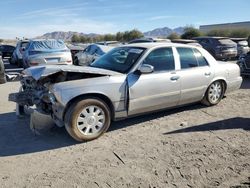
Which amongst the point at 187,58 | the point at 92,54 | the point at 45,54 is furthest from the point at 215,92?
the point at 92,54

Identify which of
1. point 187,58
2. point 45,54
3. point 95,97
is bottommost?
point 95,97

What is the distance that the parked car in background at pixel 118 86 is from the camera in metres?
4.86

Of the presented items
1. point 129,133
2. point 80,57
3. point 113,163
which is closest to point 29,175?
point 113,163

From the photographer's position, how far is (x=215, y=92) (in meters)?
7.11

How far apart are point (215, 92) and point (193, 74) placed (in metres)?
1.07

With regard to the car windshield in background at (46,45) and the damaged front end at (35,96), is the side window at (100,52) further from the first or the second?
the damaged front end at (35,96)

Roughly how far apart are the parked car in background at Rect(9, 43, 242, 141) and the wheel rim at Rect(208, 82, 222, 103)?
41 mm

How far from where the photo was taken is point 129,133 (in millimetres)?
5398

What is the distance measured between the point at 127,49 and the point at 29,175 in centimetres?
329

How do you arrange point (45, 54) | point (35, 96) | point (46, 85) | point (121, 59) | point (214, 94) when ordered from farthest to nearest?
point (45, 54) < point (214, 94) < point (121, 59) < point (35, 96) < point (46, 85)

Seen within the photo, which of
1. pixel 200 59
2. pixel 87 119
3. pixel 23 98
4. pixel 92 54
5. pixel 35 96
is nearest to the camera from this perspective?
pixel 87 119

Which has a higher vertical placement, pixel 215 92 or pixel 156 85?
pixel 156 85

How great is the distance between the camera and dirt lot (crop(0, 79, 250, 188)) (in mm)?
3766

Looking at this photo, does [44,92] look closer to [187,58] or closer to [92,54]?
[187,58]
